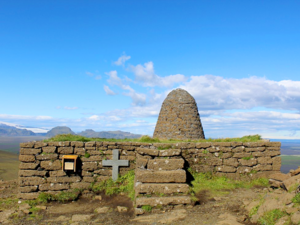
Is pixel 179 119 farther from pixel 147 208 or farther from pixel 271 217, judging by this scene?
pixel 271 217

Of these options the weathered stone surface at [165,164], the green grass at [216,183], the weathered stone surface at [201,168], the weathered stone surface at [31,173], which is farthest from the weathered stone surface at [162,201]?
the weathered stone surface at [31,173]

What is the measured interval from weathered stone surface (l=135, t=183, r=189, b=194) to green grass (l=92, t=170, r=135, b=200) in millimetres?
1832

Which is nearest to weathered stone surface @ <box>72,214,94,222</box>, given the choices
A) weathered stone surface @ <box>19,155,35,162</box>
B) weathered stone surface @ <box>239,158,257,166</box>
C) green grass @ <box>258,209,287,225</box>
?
weathered stone surface @ <box>19,155,35,162</box>

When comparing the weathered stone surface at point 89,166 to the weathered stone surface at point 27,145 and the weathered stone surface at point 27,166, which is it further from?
the weathered stone surface at point 27,145

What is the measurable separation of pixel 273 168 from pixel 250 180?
1.15m

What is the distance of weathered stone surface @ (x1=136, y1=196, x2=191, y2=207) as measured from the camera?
639 cm

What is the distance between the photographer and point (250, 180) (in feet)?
29.8

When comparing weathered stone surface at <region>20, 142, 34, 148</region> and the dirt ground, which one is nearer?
the dirt ground

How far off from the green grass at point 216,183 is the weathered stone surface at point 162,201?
4.51 ft

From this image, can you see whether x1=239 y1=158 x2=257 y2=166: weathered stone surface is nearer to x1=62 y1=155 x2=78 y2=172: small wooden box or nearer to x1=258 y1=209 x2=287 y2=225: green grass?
x1=258 y1=209 x2=287 y2=225: green grass

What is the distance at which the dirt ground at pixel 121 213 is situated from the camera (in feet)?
19.0

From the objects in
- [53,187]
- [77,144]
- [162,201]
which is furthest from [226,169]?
[53,187]

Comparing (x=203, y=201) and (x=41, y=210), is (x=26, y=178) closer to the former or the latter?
(x=41, y=210)

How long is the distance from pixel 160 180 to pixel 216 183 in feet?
8.69
